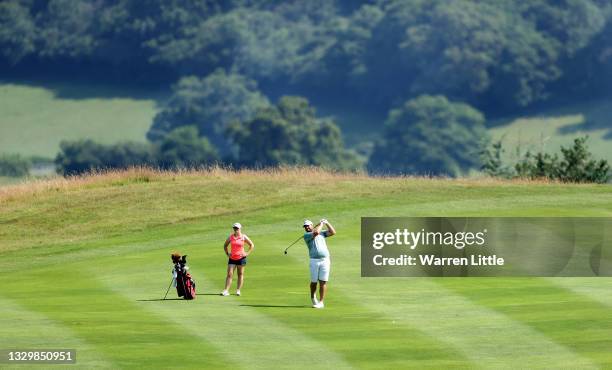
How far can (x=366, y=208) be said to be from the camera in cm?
5781

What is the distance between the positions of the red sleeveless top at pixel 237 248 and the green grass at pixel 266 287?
3.68 ft

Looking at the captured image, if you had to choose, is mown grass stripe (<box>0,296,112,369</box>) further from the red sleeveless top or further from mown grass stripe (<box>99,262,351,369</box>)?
the red sleeveless top

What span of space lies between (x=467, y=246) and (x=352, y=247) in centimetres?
486

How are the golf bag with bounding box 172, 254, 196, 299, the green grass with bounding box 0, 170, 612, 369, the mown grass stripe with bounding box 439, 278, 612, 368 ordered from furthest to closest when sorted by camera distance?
the golf bag with bounding box 172, 254, 196, 299 → the mown grass stripe with bounding box 439, 278, 612, 368 → the green grass with bounding box 0, 170, 612, 369

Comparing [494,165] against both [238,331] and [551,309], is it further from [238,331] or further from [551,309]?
[238,331]

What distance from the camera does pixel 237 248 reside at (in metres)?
39.4

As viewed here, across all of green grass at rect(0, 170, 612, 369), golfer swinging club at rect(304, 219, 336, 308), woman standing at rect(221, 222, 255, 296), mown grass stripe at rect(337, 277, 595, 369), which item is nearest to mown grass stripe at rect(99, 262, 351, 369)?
green grass at rect(0, 170, 612, 369)

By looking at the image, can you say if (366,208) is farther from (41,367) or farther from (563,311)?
(41,367)

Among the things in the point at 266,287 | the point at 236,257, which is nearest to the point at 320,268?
the point at 236,257

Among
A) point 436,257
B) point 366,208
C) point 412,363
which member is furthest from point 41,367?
point 366,208

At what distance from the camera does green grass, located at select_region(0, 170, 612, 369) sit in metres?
31.3

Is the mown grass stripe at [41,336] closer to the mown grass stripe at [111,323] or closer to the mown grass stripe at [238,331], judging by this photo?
the mown grass stripe at [111,323]

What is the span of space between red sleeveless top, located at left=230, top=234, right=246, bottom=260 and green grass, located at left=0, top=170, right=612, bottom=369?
1.12 metres

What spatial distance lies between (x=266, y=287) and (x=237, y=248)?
7.43ft
